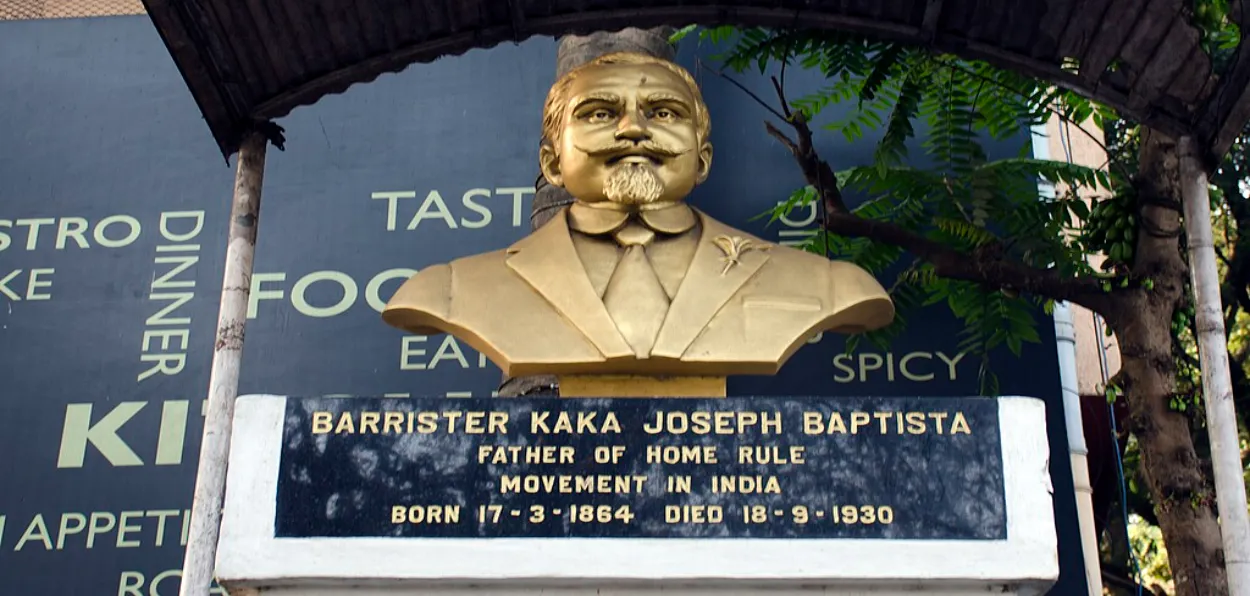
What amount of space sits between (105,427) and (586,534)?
14.6 feet

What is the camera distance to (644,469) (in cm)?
550

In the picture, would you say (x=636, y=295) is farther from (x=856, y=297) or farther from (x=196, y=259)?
(x=196, y=259)

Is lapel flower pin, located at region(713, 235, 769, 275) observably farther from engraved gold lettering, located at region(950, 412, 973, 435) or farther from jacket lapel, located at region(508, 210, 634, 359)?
engraved gold lettering, located at region(950, 412, 973, 435)

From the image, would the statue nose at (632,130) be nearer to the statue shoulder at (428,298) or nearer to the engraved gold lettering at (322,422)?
the statue shoulder at (428,298)

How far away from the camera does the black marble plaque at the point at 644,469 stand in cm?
544

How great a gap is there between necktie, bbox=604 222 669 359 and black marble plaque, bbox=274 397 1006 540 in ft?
1.82

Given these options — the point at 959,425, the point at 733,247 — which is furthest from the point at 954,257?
the point at 959,425

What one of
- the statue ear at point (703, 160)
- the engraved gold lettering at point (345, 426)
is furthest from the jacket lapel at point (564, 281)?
the engraved gold lettering at point (345, 426)

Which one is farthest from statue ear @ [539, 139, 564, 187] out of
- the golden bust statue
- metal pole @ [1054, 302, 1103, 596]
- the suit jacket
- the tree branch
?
metal pole @ [1054, 302, 1103, 596]

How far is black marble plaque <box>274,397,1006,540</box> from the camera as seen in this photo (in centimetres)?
544

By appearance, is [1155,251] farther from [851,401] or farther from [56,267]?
[56,267]

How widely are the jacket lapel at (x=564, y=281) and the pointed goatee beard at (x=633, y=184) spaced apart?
0.89 ft

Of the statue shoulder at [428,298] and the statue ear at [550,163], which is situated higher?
the statue ear at [550,163]

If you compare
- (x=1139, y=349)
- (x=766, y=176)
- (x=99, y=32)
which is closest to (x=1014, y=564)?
(x=1139, y=349)
